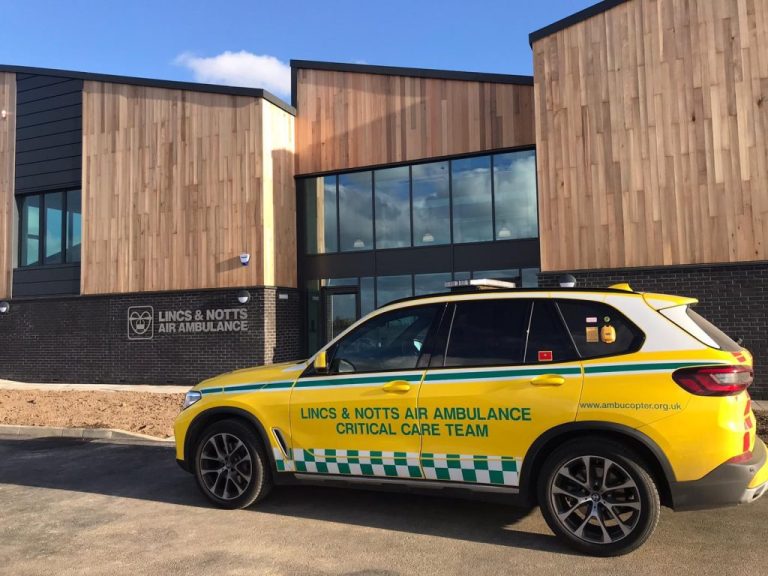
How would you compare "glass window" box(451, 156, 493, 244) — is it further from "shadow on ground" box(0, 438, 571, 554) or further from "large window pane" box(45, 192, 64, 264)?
"large window pane" box(45, 192, 64, 264)

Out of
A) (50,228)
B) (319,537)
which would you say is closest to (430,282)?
(319,537)

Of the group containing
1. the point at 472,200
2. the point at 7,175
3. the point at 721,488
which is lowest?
the point at 721,488

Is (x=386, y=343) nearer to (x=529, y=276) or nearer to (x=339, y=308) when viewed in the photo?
(x=529, y=276)

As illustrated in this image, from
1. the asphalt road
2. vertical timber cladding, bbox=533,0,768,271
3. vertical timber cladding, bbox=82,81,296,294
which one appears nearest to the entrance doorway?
vertical timber cladding, bbox=82,81,296,294

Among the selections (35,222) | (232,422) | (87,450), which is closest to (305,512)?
(232,422)

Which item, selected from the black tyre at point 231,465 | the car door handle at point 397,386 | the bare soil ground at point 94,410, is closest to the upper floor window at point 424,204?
the bare soil ground at point 94,410

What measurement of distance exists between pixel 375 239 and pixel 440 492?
11316 millimetres

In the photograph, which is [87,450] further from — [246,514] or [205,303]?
[205,303]

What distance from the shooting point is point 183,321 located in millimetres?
15469

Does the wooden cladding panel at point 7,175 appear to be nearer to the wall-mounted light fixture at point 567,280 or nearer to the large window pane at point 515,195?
the large window pane at point 515,195

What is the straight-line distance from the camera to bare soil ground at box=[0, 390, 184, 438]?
9709 millimetres

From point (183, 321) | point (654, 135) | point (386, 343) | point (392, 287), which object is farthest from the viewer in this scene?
point (183, 321)

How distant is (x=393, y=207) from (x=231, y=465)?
1080 centimetres

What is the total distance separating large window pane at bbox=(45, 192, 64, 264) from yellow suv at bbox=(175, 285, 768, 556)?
14.6 metres
